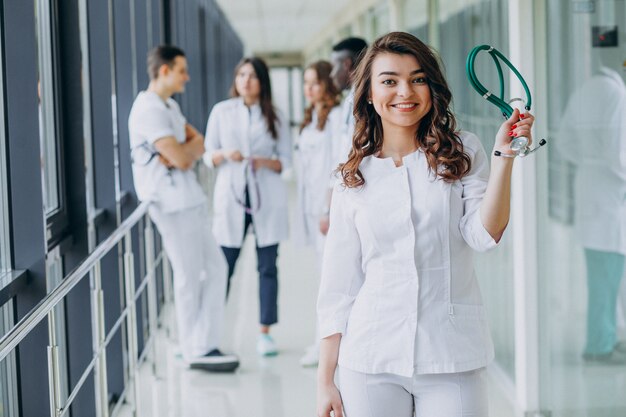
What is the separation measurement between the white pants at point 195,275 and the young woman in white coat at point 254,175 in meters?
0.30

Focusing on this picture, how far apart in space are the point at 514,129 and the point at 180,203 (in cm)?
269

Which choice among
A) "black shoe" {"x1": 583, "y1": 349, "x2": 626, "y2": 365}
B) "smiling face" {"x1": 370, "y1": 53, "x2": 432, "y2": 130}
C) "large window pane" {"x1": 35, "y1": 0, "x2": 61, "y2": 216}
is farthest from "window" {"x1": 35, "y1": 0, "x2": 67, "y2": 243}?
"smiling face" {"x1": 370, "y1": 53, "x2": 432, "y2": 130}

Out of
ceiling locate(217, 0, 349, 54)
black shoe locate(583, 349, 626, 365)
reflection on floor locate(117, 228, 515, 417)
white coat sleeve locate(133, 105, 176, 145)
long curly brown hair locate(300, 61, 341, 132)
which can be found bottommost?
reflection on floor locate(117, 228, 515, 417)

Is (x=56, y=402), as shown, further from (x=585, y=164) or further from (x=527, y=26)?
(x=527, y=26)

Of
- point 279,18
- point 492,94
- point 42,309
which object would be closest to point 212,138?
point 42,309

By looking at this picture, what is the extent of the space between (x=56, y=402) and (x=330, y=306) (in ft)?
2.84

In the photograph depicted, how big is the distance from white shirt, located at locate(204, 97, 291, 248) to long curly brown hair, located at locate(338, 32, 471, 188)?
9.32ft

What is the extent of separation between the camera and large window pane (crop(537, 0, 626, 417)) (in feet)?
8.78

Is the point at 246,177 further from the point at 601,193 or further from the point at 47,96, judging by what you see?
the point at 601,193

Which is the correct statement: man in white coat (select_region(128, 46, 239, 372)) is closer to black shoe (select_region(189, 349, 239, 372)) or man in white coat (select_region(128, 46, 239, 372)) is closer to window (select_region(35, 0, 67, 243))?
black shoe (select_region(189, 349, 239, 372))

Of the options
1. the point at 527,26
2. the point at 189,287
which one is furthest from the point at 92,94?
the point at 527,26

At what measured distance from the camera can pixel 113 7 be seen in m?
5.00

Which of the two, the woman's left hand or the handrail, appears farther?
the handrail

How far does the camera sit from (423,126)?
1867mm
